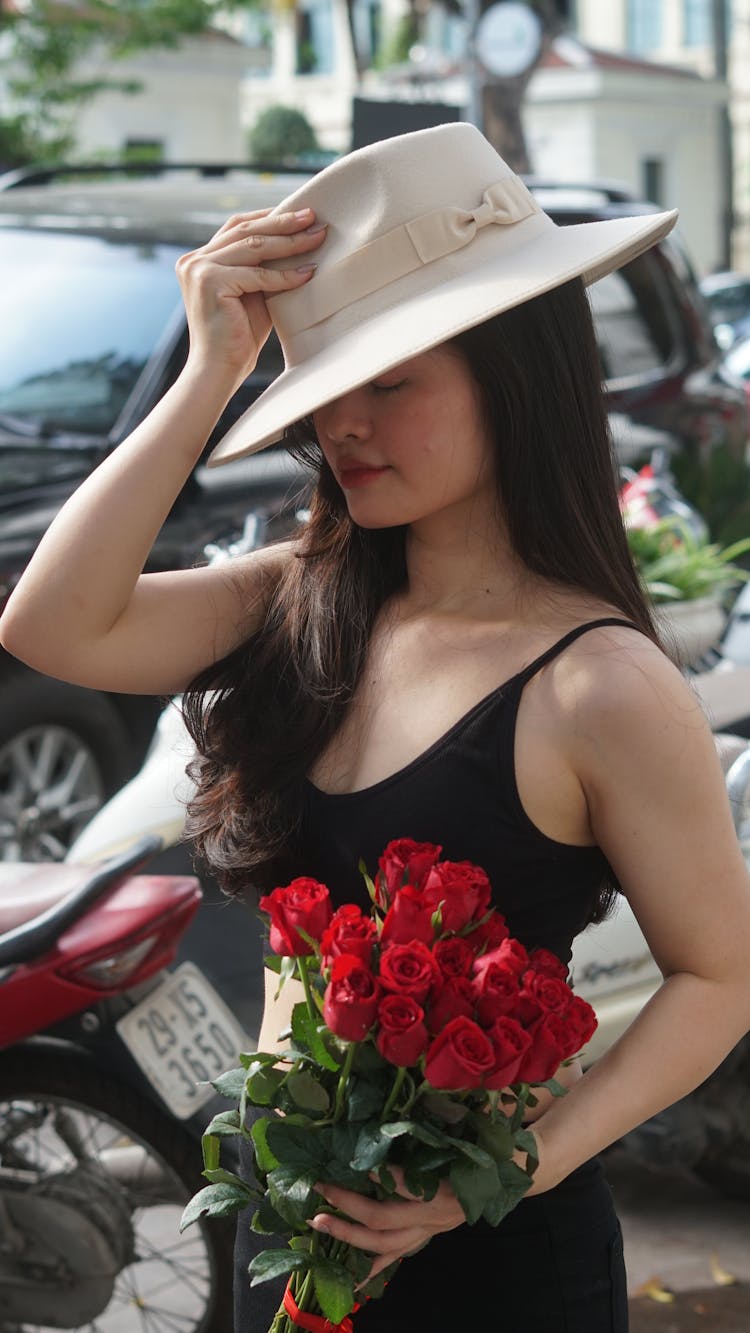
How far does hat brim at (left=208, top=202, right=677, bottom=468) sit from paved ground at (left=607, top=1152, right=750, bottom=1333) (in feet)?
7.73

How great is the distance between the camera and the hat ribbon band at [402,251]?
185 cm

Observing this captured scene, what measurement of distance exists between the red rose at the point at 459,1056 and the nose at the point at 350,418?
61cm

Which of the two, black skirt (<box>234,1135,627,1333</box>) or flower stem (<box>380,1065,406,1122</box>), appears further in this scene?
black skirt (<box>234,1135,627,1333</box>)

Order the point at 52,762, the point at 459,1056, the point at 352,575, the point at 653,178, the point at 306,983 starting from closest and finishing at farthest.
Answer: the point at 459,1056 → the point at 306,983 → the point at 352,575 → the point at 52,762 → the point at 653,178

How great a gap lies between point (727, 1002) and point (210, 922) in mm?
1680

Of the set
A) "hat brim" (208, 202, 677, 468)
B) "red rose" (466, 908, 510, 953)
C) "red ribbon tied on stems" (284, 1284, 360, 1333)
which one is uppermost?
"hat brim" (208, 202, 677, 468)

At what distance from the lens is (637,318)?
775 cm

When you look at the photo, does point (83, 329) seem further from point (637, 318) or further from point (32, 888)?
point (32, 888)

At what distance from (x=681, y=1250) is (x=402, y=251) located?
8.79ft

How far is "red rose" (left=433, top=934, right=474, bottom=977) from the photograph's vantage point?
1574mm

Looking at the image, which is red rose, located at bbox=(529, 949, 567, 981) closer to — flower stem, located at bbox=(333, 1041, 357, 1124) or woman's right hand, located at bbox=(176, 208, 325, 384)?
flower stem, located at bbox=(333, 1041, 357, 1124)

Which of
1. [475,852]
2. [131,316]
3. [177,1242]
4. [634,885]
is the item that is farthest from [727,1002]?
[131,316]

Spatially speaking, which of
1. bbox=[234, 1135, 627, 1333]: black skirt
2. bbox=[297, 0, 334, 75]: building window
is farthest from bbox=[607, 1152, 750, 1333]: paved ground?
bbox=[297, 0, 334, 75]: building window

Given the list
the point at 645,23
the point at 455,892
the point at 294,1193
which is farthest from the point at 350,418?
the point at 645,23
